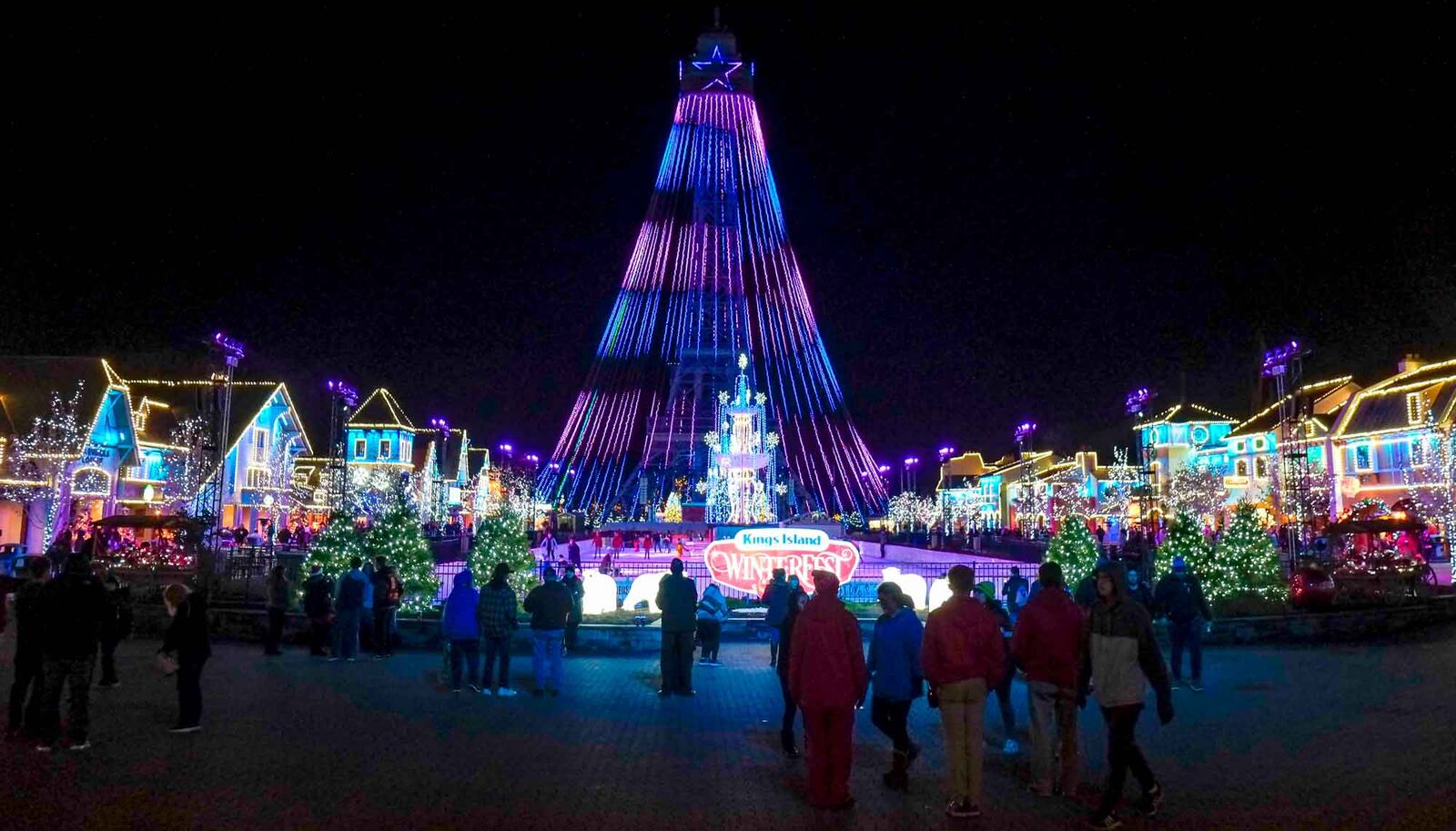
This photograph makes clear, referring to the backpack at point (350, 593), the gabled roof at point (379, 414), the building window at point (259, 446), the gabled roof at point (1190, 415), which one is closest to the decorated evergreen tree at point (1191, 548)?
the backpack at point (350, 593)

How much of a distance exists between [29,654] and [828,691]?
6.78 m

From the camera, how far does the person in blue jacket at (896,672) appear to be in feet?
24.6

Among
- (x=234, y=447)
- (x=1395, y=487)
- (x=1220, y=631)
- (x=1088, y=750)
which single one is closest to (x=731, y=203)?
(x=234, y=447)

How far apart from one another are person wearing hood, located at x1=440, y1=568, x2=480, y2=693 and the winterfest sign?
616cm

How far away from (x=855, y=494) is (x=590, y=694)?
192 ft

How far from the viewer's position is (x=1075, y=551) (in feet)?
69.2

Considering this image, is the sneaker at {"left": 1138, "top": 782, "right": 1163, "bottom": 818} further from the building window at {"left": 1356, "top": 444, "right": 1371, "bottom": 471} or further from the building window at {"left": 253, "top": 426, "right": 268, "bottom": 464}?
the building window at {"left": 253, "top": 426, "right": 268, "bottom": 464}

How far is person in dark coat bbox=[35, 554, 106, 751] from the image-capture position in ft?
27.6

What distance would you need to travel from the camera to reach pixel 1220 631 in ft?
53.9

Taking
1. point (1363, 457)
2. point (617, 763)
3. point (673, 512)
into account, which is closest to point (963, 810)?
point (617, 763)

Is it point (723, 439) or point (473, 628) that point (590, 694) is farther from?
point (723, 439)

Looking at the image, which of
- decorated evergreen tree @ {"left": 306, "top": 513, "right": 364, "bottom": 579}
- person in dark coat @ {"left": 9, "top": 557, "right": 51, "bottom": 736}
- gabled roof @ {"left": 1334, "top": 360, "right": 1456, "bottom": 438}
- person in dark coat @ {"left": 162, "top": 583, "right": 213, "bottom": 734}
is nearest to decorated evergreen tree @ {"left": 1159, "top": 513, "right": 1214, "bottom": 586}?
decorated evergreen tree @ {"left": 306, "top": 513, "right": 364, "bottom": 579}

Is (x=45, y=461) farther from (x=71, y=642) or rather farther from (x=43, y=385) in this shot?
(x=71, y=642)

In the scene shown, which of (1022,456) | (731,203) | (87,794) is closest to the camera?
(87,794)
